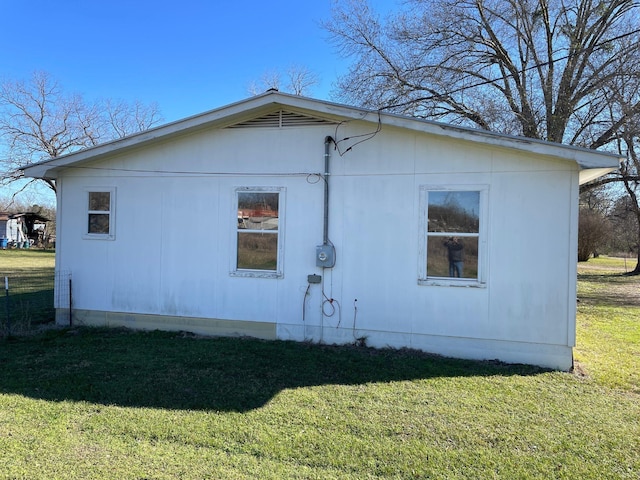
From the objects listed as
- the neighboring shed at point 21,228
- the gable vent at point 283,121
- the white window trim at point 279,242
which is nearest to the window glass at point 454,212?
the gable vent at point 283,121

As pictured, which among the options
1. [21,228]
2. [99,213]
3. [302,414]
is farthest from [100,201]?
[21,228]

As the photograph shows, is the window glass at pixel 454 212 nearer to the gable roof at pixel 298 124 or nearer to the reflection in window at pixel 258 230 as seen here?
the gable roof at pixel 298 124

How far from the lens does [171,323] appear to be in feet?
22.7

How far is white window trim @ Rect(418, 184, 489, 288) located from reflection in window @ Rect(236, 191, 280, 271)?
2125 millimetres

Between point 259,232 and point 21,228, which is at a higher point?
point 21,228

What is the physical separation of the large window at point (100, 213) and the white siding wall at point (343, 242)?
12 centimetres

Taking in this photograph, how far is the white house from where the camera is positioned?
5543 mm

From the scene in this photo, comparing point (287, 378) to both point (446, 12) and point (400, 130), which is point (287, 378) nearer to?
point (400, 130)

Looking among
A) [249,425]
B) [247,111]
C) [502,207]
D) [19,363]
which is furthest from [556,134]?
[19,363]

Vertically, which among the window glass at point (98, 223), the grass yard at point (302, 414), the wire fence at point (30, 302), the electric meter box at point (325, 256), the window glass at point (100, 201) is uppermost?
the window glass at point (100, 201)

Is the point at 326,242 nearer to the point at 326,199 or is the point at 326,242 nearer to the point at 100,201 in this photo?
the point at 326,199

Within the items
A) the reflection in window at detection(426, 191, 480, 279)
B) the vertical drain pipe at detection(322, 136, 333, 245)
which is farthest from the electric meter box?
the reflection in window at detection(426, 191, 480, 279)

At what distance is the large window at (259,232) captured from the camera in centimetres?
651

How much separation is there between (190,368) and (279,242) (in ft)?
7.29
